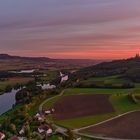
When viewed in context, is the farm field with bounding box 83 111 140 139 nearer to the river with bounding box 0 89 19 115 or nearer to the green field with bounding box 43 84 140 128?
the green field with bounding box 43 84 140 128

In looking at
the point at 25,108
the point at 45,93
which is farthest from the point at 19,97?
the point at 25,108

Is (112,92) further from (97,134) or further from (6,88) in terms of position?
(6,88)

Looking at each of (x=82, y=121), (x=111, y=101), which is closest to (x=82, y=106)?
(x=111, y=101)

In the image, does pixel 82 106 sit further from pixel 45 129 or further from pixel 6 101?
pixel 6 101

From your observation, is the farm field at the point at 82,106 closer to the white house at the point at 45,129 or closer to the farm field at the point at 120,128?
the farm field at the point at 120,128

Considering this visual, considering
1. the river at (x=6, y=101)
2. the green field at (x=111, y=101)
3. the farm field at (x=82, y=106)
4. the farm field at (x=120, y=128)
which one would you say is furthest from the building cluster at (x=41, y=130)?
the river at (x=6, y=101)
